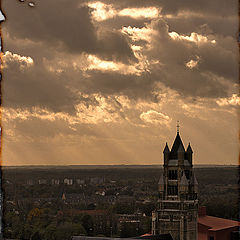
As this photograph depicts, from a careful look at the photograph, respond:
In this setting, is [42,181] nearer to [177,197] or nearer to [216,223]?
[177,197]

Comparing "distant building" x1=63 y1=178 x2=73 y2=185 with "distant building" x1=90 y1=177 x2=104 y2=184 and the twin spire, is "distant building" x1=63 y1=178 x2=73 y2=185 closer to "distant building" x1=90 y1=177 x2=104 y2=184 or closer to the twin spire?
"distant building" x1=90 y1=177 x2=104 y2=184

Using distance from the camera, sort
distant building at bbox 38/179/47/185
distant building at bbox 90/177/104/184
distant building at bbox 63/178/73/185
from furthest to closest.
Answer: distant building at bbox 63/178/73/185
distant building at bbox 90/177/104/184
distant building at bbox 38/179/47/185

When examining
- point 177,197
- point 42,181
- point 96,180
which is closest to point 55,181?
point 42,181

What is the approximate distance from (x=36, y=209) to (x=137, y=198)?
18.1ft

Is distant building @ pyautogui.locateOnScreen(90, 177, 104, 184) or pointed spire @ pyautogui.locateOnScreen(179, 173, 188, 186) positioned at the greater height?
pointed spire @ pyautogui.locateOnScreen(179, 173, 188, 186)

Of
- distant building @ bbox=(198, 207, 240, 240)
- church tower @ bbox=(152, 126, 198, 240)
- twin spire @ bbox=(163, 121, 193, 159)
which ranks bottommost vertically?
distant building @ bbox=(198, 207, 240, 240)

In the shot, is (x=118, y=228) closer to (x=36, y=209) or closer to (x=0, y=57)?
Result: (x=36, y=209)

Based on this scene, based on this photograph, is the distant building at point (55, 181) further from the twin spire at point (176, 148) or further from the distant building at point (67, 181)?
the twin spire at point (176, 148)

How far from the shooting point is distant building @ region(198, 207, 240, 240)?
19000 millimetres

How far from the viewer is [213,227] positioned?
20.3 metres

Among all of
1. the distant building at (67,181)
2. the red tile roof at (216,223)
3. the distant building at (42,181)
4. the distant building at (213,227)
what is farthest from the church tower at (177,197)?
the distant building at (67,181)

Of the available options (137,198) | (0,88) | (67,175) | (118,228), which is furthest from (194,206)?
(0,88)

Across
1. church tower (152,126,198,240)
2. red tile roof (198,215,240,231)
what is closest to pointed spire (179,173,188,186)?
church tower (152,126,198,240)

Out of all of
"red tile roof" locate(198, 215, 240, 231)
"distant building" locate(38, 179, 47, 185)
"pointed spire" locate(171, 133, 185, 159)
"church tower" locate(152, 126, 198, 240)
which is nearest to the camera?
"red tile roof" locate(198, 215, 240, 231)
